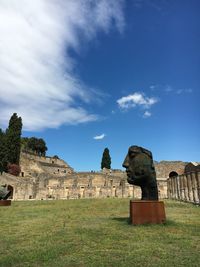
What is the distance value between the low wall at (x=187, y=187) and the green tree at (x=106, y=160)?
1422 inches

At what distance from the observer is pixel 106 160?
2596 inches

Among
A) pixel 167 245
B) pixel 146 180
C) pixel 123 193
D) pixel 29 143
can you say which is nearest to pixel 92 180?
pixel 123 193

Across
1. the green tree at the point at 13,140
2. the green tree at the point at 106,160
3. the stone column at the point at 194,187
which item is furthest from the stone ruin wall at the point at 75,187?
the green tree at the point at 106,160

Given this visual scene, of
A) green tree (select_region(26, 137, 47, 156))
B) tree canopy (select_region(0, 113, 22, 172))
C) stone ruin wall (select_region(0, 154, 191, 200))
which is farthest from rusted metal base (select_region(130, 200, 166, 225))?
green tree (select_region(26, 137, 47, 156))

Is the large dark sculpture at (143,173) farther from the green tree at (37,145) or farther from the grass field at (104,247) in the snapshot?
the green tree at (37,145)

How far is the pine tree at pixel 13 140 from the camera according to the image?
2076 inches

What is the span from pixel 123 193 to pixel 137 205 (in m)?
30.6

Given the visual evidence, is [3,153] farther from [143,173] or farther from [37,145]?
[143,173]

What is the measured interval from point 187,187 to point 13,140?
127 feet

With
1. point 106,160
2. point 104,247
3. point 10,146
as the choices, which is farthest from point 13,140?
point 104,247

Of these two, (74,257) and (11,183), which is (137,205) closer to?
(74,257)

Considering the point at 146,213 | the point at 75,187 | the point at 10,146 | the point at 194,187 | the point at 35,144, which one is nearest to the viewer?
the point at 146,213

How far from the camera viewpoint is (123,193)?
126ft

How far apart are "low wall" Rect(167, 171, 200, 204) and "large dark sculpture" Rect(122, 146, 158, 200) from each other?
1161 cm
